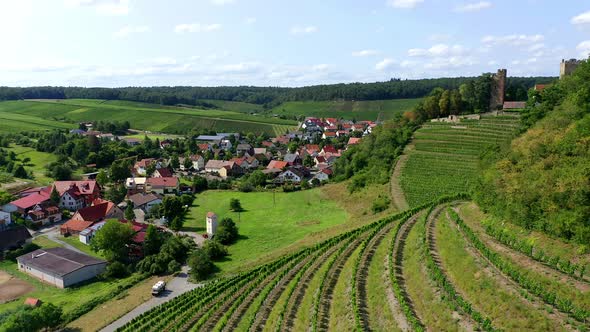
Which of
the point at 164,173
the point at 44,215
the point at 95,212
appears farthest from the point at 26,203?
the point at 164,173

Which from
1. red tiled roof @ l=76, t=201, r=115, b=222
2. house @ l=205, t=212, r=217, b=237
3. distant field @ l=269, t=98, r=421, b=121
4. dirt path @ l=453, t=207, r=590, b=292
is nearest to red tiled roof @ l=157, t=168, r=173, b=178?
red tiled roof @ l=76, t=201, r=115, b=222

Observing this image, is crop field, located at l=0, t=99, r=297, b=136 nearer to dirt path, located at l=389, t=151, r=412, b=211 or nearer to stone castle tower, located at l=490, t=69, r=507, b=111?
stone castle tower, located at l=490, t=69, r=507, b=111

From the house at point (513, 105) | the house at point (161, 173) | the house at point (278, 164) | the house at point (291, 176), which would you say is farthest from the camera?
the house at point (278, 164)

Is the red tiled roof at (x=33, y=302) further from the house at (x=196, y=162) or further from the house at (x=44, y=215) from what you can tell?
the house at (x=196, y=162)

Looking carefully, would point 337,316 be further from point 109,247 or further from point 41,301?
point 109,247

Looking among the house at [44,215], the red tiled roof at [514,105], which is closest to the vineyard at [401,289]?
the house at [44,215]
